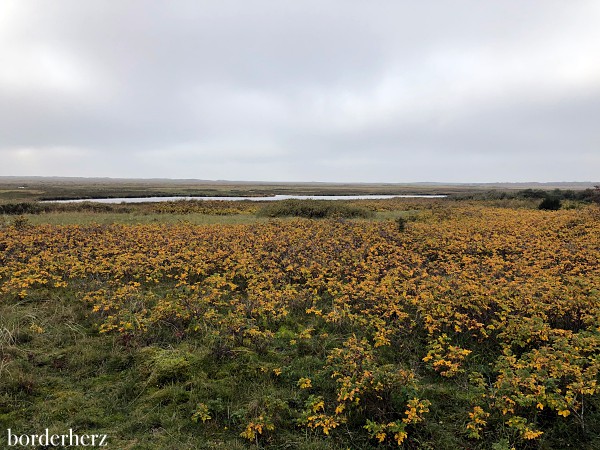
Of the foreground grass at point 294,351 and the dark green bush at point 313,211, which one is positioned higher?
the dark green bush at point 313,211

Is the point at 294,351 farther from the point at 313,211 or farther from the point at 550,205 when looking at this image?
the point at 550,205

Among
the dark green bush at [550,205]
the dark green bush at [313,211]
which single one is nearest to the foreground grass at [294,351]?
the dark green bush at [313,211]

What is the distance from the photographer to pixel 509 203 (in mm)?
37562

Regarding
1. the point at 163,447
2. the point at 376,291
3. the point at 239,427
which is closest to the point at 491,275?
the point at 376,291

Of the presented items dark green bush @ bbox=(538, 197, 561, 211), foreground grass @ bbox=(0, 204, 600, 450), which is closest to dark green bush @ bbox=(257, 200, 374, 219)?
dark green bush @ bbox=(538, 197, 561, 211)

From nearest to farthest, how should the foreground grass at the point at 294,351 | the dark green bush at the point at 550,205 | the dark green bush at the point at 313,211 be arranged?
the foreground grass at the point at 294,351, the dark green bush at the point at 313,211, the dark green bush at the point at 550,205

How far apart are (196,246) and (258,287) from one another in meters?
5.22

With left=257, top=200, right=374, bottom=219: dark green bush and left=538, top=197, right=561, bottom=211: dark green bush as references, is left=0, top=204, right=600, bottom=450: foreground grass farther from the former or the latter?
left=538, top=197, right=561, bottom=211: dark green bush

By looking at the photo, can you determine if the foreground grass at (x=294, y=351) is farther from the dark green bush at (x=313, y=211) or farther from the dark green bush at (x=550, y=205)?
the dark green bush at (x=550, y=205)

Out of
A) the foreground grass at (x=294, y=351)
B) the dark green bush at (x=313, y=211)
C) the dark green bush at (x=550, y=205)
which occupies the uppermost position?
the dark green bush at (x=550, y=205)

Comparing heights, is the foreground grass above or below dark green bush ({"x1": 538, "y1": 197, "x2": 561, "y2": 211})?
below

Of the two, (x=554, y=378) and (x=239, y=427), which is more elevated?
(x=554, y=378)

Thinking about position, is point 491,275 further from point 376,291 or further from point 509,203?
point 509,203

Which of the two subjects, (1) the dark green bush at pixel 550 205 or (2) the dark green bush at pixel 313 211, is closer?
(2) the dark green bush at pixel 313 211
